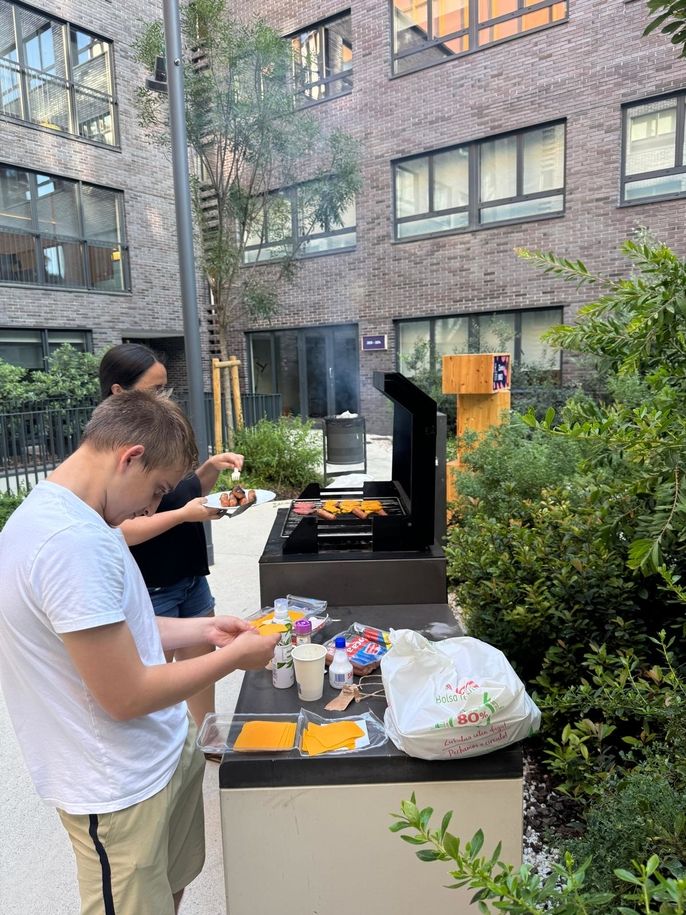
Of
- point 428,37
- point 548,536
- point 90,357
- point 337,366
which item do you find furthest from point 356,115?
point 548,536

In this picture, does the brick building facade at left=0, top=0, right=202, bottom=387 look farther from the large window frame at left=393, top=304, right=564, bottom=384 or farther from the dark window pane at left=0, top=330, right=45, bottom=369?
the large window frame at left=393, top=304, right=564, bottom=384

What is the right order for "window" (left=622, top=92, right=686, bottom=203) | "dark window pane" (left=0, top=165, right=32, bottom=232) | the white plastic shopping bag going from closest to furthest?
the white plastic shopping bag < "window" (left=622, top=92, right=686, bottom=203) < "dark window pane" (left=0, top=165, right=32, bottom=232)

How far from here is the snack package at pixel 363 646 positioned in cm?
199

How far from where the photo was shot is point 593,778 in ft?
6.16

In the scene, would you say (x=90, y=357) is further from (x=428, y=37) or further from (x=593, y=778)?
(x=593, y=778)

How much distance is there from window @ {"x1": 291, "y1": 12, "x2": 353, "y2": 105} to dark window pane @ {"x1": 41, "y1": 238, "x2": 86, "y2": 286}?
617cm

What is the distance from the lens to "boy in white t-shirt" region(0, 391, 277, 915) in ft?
3.78

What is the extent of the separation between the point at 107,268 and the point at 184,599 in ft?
43.4

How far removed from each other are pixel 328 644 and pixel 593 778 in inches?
36.5

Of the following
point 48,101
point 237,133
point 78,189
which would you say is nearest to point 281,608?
point 237,133

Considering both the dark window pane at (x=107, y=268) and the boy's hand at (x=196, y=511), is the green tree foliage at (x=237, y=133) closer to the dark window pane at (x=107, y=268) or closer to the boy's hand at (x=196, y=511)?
the dark window pane at (x=107, y=268)

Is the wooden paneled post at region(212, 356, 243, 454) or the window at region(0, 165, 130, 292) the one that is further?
the window at region(0, 165, 130, 292)

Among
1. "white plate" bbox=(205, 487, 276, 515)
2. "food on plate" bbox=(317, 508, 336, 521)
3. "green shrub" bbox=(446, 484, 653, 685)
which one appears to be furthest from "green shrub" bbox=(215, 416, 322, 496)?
"green shrub" bbox=(446, 484, 653, 685)

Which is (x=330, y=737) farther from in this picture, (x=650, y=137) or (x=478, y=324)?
(x=650, y=137)
